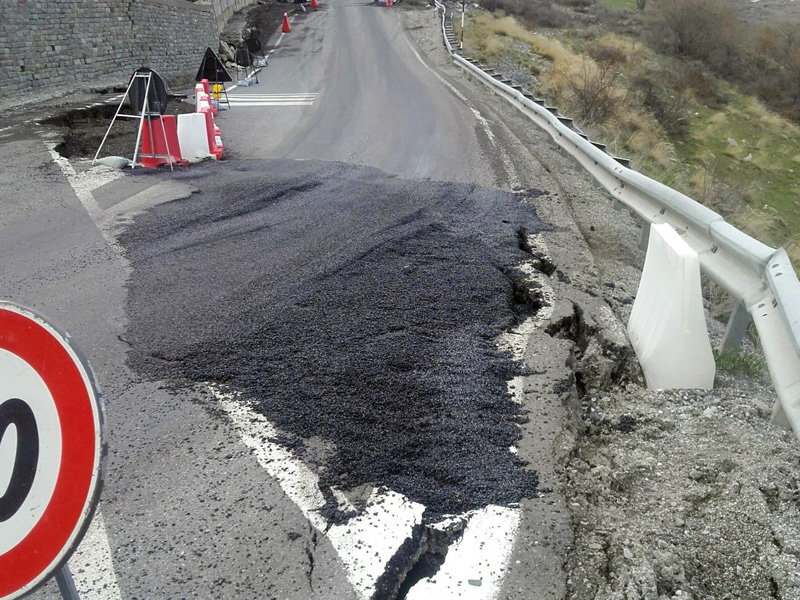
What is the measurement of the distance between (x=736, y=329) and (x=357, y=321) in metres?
2.31

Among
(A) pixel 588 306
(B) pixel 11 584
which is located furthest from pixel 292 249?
(B) pixel 11 584

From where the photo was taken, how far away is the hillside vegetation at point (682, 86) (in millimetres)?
16594

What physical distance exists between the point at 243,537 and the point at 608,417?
6.23 feet

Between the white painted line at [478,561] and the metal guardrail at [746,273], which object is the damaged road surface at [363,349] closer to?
the white painted line at [478,561]

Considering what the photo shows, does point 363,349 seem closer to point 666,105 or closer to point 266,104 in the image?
point 266,104

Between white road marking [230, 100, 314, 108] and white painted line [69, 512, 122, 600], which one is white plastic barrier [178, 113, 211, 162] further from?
white painted line [69, 512, 122, 600]

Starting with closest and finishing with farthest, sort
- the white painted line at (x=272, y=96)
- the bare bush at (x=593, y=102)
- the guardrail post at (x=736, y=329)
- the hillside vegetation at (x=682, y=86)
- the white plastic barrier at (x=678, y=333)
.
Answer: the white plastic barrier at (x=678, y=333)
the guardrail post at (x=736, y=329)
the bare bush at (x=593, y=102)
the hillside vegetation at (x=682, y=86)
the white painted line at (x=272, y=96)

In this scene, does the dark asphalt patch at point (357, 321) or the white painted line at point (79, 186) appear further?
the white painted line at point (79, 186)

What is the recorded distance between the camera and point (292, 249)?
5.57 m

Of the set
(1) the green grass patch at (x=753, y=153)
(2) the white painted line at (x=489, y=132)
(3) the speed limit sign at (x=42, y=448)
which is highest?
(3) the speed limit sign at (x=42, y=448)

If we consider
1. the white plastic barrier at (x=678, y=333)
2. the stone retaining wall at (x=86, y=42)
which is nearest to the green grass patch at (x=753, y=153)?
the white plastic barrier at (x=678, y=333)

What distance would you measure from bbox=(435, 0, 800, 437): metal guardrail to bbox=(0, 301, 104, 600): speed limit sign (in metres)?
2.56

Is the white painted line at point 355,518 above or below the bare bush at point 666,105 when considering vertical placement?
above

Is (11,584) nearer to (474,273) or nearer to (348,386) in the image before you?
(348,386)
